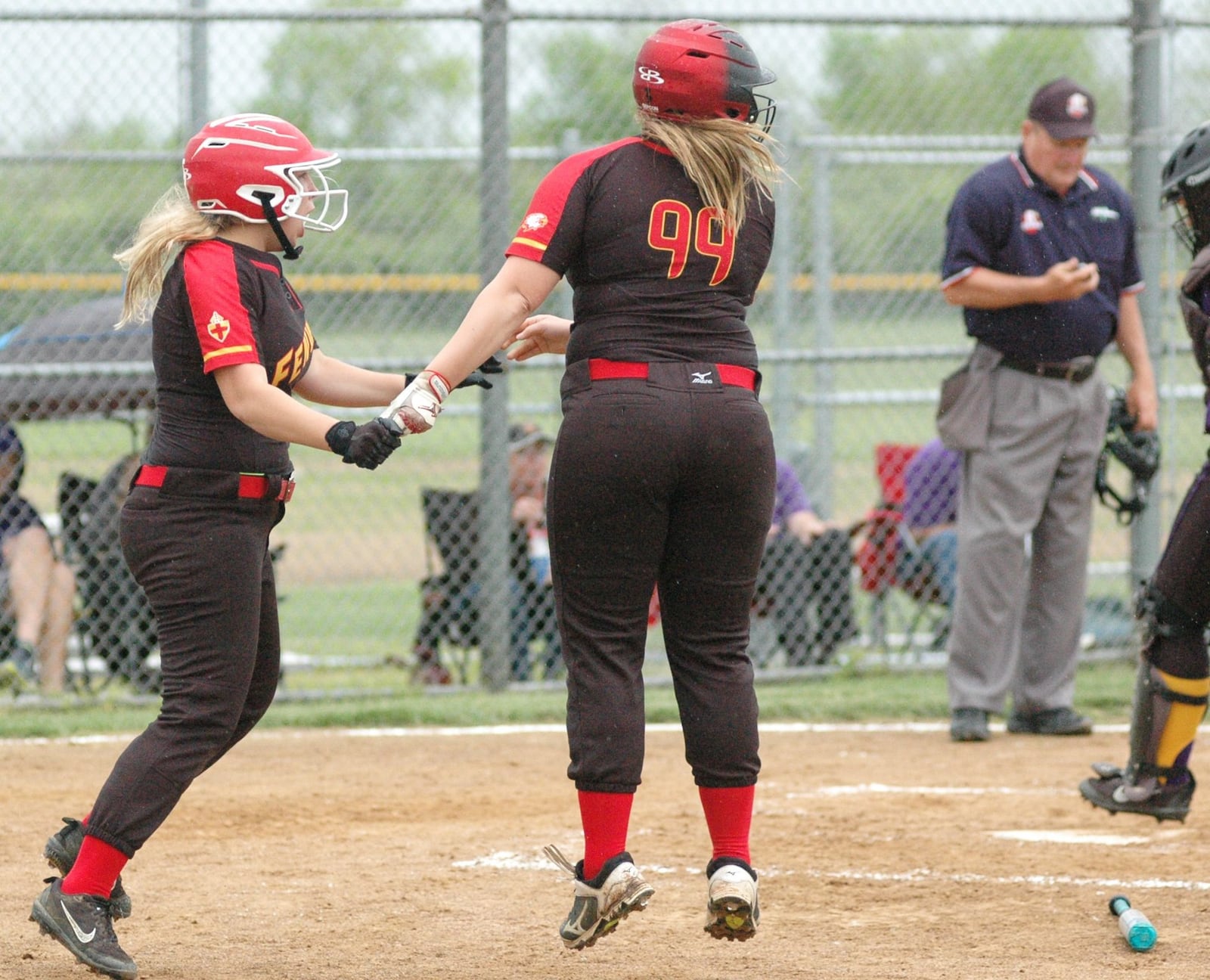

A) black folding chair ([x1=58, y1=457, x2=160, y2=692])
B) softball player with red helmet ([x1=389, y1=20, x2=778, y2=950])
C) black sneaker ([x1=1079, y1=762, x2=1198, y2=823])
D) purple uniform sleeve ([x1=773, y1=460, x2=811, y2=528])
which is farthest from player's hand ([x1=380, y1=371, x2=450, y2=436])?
purple uniform sleeve ([x1=773, y1=460, x2=811, y2=528])

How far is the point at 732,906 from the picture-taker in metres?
3.57

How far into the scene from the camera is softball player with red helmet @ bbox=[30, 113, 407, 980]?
3.67 m

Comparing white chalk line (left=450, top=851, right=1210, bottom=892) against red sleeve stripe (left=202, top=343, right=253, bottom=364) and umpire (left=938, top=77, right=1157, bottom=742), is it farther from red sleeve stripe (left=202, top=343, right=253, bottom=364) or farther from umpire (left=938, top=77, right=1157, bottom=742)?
umpire (left=938, top=77, right=1157, bottom=742)

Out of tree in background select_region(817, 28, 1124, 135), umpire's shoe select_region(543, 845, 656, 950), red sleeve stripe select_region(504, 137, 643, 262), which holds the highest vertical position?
tree in background select_region(817, 28, 1124, 135)

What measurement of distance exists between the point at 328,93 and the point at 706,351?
7.50 meters

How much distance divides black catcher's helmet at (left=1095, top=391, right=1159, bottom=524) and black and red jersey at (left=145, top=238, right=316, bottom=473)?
427 centimetres

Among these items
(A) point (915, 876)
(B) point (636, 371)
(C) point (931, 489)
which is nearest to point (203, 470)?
(B) point (636, 371)

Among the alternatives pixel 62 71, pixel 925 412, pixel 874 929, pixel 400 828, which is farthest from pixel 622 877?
pixel 925 412

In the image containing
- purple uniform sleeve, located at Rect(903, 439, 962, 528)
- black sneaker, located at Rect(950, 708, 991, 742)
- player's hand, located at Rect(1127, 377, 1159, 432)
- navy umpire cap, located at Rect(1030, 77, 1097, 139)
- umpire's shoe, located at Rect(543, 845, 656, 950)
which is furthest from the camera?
purple uniform sleeve, located at Rect(903, 439, 962, 528)

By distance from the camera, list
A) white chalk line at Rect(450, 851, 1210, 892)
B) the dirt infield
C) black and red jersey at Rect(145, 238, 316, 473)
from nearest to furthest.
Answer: black and red jersey at Rect(145, 238, 316, 473), the dirt infield, white chalk line at Rect(450, 851, 1210, 892)

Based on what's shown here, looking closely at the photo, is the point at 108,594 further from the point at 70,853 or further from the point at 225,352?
the point at 225,352

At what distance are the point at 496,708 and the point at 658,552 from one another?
3775mm

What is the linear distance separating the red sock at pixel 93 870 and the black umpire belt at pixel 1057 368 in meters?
4.38

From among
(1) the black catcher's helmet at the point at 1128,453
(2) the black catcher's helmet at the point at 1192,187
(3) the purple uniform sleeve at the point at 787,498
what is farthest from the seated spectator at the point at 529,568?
(2) the black catcher's helmet at the point at 1192,187
